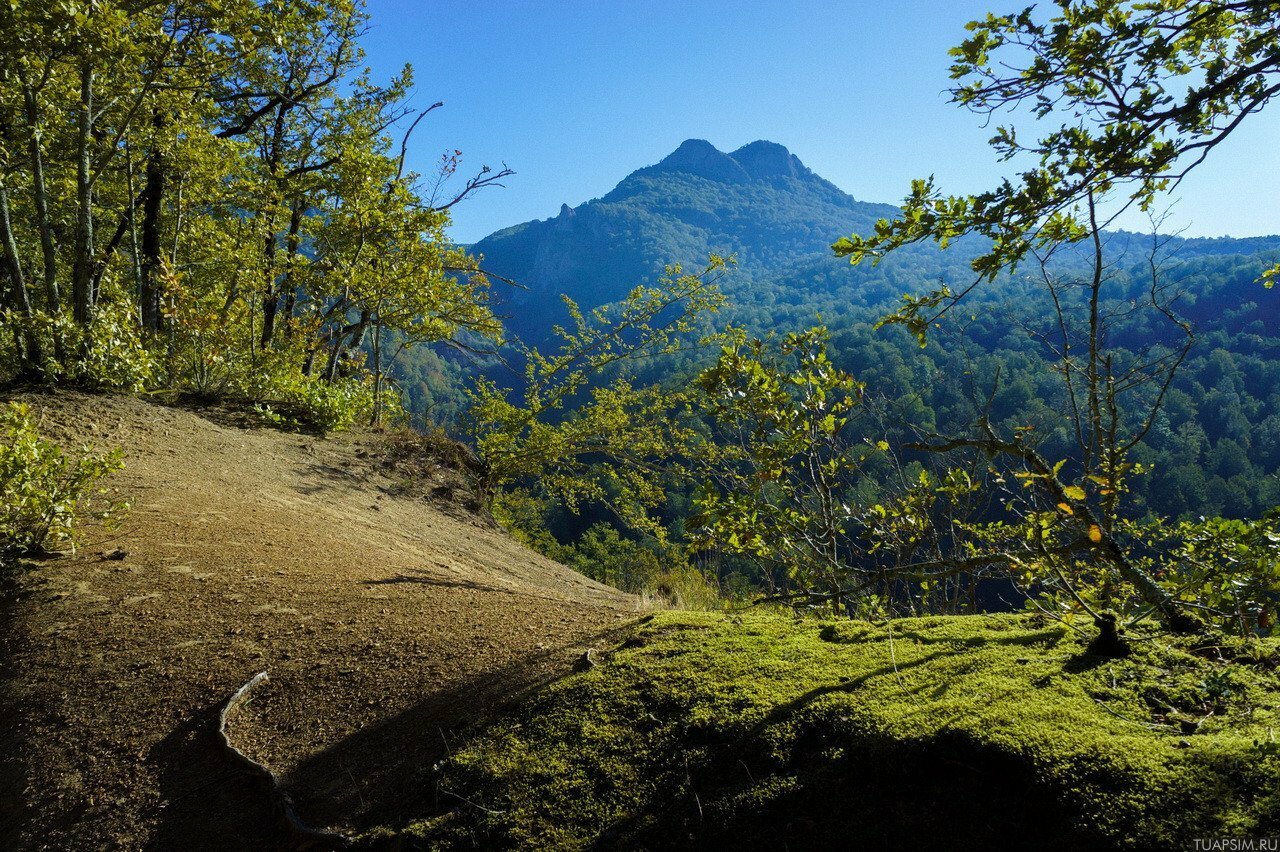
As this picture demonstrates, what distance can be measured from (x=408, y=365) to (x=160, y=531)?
302 feet

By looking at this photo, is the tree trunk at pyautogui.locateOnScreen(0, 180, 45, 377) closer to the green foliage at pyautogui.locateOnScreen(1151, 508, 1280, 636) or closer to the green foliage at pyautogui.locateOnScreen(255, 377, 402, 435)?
the green foliage at pyautogui.locateOnScreen(255, 377, 402, 435)

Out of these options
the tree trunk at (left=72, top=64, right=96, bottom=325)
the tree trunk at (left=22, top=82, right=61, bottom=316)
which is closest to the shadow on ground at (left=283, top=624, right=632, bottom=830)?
the tree trunk at (left=22, top=82, right=61, bottom=316)

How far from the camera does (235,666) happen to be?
3.40 m

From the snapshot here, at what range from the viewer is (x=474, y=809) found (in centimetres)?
217

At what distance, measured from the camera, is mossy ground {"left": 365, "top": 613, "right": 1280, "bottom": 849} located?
1.48m

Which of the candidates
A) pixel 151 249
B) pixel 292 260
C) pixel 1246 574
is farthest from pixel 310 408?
pixel 1246 574

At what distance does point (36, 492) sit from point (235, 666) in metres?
2.04

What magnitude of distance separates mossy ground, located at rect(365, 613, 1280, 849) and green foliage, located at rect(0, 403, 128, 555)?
3.64 metres

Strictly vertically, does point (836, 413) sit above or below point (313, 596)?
above

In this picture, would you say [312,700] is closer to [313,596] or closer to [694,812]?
[313,596]

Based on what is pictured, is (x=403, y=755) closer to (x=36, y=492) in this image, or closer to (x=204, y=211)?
(x=36, y=492)

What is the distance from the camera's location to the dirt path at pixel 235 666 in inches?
101

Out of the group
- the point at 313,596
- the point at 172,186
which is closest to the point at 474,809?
the point at 313,596

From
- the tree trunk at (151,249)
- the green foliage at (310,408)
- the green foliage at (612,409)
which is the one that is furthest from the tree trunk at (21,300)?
the green foliage at (612,409)
